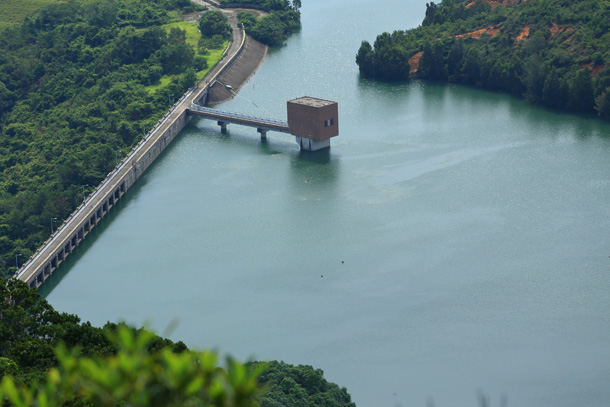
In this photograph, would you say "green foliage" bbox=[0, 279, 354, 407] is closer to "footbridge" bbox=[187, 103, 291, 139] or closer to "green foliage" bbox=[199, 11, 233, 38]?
"footbridge" bbox=[187, 103, 291, 139]

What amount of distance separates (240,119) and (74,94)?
67.0 ft

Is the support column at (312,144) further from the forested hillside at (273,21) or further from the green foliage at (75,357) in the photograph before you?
the forested hillside at (273,21)

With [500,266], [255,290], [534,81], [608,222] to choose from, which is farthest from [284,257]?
[534,81]

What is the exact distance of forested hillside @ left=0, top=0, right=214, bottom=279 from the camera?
70812mm

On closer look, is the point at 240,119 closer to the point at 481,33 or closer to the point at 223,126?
the point at 223,126

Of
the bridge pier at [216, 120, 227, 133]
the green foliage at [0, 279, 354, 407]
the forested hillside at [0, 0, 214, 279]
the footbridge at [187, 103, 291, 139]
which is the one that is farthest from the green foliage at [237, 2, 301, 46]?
the green foliage at [0, 279, 354, 407]

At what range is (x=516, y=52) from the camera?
92.9m

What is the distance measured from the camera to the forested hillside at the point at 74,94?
7081 cm

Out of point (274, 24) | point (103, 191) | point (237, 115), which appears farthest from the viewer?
point (274, 24)

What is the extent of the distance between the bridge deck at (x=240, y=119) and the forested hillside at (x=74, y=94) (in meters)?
→ 3.69

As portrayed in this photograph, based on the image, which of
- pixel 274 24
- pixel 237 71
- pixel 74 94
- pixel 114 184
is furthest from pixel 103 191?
pixel 274 24

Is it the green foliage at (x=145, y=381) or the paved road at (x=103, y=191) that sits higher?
the green foliage at (x=145, y=381)

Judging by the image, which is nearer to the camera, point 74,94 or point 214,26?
point 74,94

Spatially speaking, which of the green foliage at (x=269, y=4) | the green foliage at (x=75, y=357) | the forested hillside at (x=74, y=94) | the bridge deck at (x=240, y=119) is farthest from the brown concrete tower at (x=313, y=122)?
the green foliage at (x=269, y=4)
